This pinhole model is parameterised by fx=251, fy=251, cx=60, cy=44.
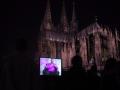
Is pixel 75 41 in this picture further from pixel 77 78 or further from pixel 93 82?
pixel 77 78

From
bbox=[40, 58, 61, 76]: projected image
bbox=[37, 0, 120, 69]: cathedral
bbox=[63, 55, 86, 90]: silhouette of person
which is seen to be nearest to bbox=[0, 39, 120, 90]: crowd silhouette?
bbox=[63, 55, 86, 90]: silhouette of person

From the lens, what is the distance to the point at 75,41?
35.7 metres

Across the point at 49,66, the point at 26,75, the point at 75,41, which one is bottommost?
the point at 26,75

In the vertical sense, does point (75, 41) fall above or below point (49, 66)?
above

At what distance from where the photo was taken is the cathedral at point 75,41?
1249 inches

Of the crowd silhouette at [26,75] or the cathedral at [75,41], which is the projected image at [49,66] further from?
the cathedral at [75,41]

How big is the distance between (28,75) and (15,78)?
155 mm

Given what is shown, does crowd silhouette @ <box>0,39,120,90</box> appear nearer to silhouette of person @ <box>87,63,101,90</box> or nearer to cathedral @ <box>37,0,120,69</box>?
silhouette of person @ <box>87,63,101,90</box>

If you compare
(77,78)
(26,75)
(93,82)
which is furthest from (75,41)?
(26,75)

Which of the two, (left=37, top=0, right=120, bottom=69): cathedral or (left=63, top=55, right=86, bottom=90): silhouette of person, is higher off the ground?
(left=37, top=0, right=120, bottom=69): cathedral

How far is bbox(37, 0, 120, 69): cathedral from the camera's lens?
31.7 meters

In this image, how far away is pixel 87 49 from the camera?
3356cm

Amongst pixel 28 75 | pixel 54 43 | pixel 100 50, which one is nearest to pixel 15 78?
pixel 28 75

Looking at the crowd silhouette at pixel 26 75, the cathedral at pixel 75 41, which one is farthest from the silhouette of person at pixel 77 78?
the cathedral at pixel 75 41
